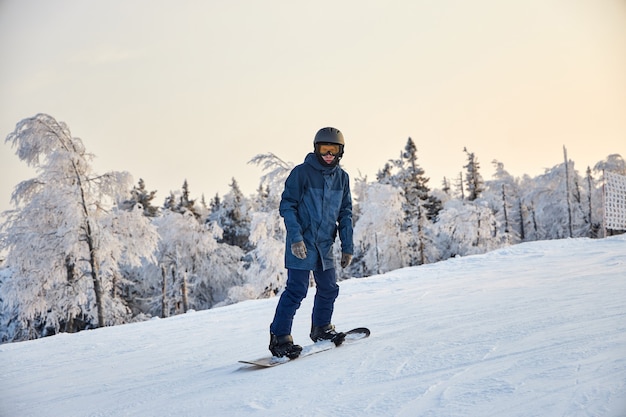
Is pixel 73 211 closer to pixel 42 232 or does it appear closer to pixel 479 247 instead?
pixel 42 232

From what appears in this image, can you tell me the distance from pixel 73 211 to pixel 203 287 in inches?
692

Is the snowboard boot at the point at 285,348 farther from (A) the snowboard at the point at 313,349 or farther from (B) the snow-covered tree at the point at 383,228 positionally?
(B) the snow-covered tree at the point at 383,228

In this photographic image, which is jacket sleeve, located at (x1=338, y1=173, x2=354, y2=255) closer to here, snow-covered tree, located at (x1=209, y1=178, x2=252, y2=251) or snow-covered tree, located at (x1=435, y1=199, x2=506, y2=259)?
snow-covered tree, located at (x1=435, y1=199, x2=506, y2=259)

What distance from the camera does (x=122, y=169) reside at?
49.5 feet

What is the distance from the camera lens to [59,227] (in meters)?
14.5

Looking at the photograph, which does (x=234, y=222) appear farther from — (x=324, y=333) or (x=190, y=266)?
(x=324, y=333)

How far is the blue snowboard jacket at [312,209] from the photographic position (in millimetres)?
3877

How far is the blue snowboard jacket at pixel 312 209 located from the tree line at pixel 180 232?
1239 centimetres

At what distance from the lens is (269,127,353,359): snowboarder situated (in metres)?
3.78

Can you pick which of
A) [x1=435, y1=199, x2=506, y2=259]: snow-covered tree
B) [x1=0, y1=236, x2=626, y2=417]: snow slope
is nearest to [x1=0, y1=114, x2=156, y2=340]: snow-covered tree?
[x1=0, y1=236, x2=626, y2=417]: snow slope

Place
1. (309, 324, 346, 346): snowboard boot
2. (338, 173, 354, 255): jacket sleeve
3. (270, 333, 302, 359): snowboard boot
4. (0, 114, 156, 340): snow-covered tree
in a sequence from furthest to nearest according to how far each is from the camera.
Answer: (0, 114, 156, 340): snow-covered tree → (338, 173, 354, 255): jacket sleeve → (309, 324, 346, 346): snowboard boot → (270, 333, 302, 359): snowboard boot

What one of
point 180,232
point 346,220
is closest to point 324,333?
point 346,220

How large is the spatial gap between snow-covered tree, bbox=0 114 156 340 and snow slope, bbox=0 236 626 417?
950cm

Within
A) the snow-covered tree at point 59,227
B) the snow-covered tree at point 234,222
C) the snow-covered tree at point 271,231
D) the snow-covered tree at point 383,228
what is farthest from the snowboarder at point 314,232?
the snow-covered tree at point 234,222
